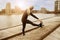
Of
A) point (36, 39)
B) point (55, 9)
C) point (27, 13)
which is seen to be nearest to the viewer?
point (36, 39)

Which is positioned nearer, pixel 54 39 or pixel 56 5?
pixel 54 39

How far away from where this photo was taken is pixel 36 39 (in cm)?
376

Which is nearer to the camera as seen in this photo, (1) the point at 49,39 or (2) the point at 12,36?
(1) the point at 49,39

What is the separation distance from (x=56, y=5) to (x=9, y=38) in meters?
22.1

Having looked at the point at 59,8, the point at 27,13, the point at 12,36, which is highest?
the point at 27,13

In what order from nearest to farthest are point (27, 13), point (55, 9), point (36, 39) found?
point (36, 39) < point (27, 13) < point (55, 9)

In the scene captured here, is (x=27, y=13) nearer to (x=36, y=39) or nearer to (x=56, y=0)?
(x=36, y=39)

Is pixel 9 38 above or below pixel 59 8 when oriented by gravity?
above

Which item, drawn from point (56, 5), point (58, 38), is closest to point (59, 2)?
point (56, 5)

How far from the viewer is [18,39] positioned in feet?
12.9

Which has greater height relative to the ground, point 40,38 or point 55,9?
point 40,38

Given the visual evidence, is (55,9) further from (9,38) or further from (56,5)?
(9,38)

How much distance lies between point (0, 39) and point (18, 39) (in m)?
0.41

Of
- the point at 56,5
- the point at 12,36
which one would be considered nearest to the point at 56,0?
the point at 56,5
